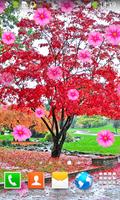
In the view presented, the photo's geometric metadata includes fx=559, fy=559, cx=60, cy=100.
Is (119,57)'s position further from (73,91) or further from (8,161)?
(8,161)

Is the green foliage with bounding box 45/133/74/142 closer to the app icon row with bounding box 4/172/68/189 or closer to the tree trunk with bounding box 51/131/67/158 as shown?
the tree trunk with bounding box 51/131/67/158

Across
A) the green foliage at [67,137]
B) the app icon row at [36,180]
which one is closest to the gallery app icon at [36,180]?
the app icon row at [36,180]

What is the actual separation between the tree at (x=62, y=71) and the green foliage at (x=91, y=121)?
0.33 feet

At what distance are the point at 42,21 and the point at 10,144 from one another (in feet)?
3.64

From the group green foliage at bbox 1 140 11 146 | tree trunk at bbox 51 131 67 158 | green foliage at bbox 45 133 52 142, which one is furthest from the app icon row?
green foliage at bbox 45 133 52 142

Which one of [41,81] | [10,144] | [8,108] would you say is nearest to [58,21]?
[41,81]

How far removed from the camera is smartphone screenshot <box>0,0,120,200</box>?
4.83 meters

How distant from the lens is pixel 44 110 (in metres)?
5.45
